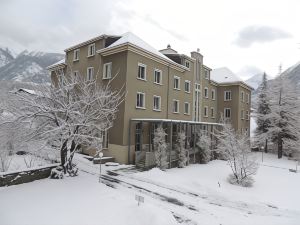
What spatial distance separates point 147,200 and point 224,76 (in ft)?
115

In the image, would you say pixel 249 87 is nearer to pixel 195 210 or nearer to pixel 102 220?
pixel 195 210

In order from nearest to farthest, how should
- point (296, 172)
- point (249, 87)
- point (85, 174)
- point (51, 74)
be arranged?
point (85, 174), point (296, 172), point (51, 74), point (249, 87)

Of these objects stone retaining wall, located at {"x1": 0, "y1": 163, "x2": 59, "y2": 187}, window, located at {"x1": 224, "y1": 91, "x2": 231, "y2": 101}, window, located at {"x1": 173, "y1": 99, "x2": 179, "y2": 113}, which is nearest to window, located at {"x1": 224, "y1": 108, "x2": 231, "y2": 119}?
window, located at {"x1": 224, "y1": 91, "x2": 231, "y2": 101}

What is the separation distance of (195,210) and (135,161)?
35.4ft

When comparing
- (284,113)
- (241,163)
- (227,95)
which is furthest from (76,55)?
(284,113)

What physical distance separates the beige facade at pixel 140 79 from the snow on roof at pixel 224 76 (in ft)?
17.9

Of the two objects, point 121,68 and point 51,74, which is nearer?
point 121,68

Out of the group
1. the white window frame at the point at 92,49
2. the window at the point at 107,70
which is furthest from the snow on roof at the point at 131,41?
the white window frame at the point at 92,49

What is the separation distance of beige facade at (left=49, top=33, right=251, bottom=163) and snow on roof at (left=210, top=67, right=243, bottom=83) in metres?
5.46

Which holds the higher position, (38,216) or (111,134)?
(111,134)

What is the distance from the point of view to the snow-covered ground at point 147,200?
11.1 m

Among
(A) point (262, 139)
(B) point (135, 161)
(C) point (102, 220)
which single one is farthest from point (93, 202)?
(A) point (262, 139)

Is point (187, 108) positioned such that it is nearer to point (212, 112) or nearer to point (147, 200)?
point (212, 112)

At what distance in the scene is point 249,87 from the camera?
4519cm
